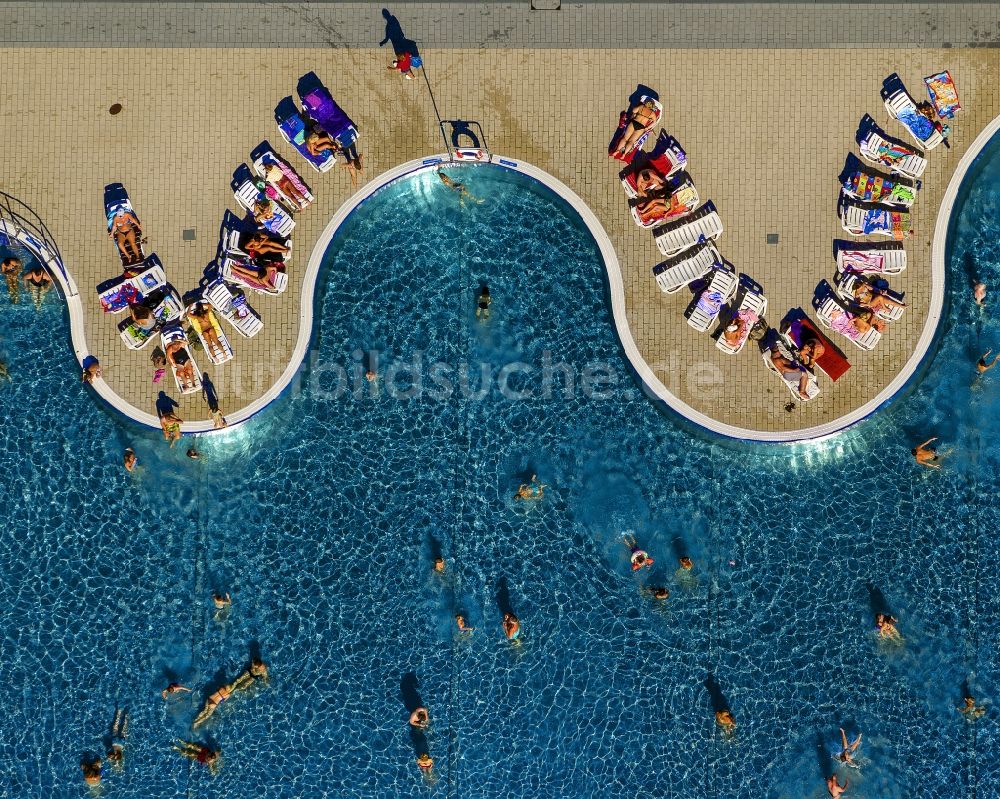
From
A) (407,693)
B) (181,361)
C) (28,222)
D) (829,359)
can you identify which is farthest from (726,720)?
(28,222)

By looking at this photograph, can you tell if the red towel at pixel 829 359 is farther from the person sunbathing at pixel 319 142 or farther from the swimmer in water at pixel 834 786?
the person sunbathing at pixel 319 142

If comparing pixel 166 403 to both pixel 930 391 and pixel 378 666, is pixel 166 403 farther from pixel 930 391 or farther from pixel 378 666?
pixel 930 391

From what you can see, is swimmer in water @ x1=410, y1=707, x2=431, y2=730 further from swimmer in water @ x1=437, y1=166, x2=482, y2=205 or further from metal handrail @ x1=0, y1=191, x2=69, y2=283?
metal handrail @ x1=0, y1=191, x2=69, y2=283

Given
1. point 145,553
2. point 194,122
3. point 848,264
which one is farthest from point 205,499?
point 848,264

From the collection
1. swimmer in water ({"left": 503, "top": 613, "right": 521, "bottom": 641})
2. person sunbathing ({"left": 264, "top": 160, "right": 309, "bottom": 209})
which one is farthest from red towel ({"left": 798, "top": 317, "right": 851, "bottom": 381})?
person sunbathing ({"left": 264, "top": 160, "right": 309, "bottom": 209})

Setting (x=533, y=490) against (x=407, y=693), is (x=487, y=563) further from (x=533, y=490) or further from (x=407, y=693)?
(x=407, y=693)

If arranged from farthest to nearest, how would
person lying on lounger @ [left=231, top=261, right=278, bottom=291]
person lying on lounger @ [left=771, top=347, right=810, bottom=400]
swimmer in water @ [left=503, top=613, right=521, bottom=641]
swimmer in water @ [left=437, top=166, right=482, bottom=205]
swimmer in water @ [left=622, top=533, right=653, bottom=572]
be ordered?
swimmer in water @ [left=437, top=166, right=482, bottom=205] < swimmer in water @ [left=622, top=533, right=653, bottom=572] < swimmer in water @ [left=503, top=613, right=521, bottom=641] < person lying on lounger @ [left=771, top=347, right=810, bottom=400] < person lying on lounger @ [left=231, top=261, right=278, bottom=291]
